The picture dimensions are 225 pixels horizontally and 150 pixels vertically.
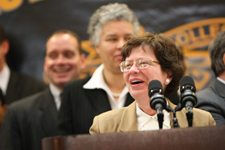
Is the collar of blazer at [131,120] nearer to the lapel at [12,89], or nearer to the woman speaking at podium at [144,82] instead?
the woman speaking at podium at [144,82]

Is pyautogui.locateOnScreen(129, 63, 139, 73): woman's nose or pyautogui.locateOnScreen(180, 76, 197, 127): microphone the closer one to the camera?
pyautogui.locateOnScreen(180, 76, 197, 127): microphone

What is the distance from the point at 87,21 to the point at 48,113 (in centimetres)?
120

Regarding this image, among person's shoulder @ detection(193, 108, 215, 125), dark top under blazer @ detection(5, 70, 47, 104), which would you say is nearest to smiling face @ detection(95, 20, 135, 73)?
person's shoulder @ detection(193, 108, 215, 125)

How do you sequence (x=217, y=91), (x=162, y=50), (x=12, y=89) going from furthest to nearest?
(x=12, y=89)
(x=217, y=91)
(x=162, y=50)

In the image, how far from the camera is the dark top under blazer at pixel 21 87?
401 centimetres

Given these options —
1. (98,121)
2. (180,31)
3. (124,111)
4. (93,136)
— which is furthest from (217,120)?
(180,31)

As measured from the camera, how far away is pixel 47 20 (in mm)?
4199

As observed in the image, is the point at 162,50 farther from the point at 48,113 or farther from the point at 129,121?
the point at 48,113

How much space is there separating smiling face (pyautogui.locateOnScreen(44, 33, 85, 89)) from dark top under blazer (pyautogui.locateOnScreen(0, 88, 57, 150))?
0.82 feet

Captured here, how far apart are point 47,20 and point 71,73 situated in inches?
32.3

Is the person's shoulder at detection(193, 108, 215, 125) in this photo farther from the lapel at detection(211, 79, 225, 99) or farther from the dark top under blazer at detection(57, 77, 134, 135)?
the dark top under blazer at detection(57, 77, 134, 135)

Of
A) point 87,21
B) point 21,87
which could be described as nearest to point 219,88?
point 87,21

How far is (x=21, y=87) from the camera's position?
4055 millimetres

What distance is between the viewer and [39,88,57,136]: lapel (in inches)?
130
